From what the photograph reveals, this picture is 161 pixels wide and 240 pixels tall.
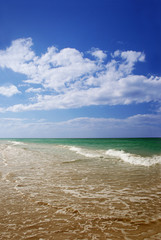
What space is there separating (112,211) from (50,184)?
3938mm

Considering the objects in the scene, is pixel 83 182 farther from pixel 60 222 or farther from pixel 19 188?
pixel 60 222

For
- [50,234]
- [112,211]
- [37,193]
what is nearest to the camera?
[50,234]

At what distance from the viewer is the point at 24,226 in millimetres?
4262

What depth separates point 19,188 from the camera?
7.35 meters

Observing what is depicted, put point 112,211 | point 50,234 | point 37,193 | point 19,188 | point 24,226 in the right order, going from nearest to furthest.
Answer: point 50,234, point 24,226, point 112,211, point 37,193, point 19,188

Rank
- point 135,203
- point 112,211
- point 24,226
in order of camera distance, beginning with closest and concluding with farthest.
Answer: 1. point 24,226
2. point 112,211
3. point 135,203

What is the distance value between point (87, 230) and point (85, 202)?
177cm

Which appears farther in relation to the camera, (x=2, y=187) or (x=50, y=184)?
(x=50, y=184)

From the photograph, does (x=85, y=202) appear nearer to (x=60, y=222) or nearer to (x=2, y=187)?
(x=60, y=222)

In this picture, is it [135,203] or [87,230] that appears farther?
[135,203]

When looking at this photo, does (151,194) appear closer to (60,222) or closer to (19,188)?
(60,222)

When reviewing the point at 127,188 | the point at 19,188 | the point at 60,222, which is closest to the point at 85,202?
the point at 60,222

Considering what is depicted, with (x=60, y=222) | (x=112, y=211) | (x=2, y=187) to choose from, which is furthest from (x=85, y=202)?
(x=2, y=187)

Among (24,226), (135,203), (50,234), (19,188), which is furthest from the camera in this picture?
(19,188)
